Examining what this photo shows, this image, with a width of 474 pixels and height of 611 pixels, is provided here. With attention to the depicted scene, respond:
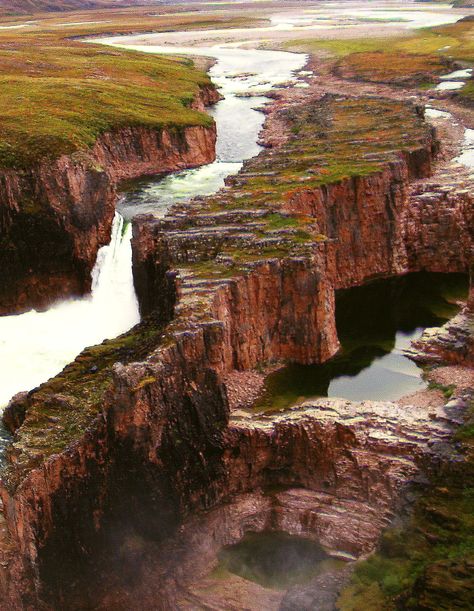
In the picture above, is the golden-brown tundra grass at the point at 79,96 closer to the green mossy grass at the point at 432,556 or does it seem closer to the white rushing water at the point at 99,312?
the white rushing water at the point at 99,312

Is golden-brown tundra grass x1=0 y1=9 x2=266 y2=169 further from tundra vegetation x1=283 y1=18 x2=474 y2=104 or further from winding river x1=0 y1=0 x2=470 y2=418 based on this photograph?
tundra vegetation x1=283 y1=18 x2=474 y2=104

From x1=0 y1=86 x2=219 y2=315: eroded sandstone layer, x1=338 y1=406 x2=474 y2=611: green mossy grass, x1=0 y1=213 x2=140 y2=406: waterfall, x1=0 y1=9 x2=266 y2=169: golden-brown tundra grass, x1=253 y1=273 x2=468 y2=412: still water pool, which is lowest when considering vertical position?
x1=338 y1=406 x2=474 y2=611: green mossy grass

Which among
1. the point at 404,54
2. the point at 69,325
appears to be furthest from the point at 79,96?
the point at 404,54

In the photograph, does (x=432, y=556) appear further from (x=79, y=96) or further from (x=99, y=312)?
(x=79, y=96)

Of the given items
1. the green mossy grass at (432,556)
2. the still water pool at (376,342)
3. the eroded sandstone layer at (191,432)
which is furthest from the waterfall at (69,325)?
the green mossy grass at (432,556)

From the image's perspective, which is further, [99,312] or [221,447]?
[99,312]

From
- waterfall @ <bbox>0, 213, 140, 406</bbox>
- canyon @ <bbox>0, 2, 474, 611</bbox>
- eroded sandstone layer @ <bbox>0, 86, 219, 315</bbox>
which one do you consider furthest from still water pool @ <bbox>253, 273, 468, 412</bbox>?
eroded sandstone layer @ <bbox>0, 86, 219, 315</bbox>
